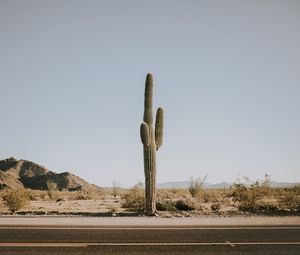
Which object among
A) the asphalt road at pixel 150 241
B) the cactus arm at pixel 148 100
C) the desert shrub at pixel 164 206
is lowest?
the asphalt road at pixel 150 241

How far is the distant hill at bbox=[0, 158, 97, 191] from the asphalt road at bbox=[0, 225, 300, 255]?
53.8 metres

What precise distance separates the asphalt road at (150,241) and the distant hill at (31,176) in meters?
53.8

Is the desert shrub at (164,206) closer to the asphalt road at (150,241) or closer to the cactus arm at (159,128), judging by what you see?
the cactus arm at (159,128)

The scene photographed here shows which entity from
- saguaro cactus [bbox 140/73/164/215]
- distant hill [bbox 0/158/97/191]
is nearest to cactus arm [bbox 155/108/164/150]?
saguaro cactus [bbox 140/73/164/215]

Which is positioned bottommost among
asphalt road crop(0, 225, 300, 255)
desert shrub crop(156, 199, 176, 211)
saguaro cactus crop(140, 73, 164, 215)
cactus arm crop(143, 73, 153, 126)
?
→ asphalt road crop(0, 225, 300, 255)

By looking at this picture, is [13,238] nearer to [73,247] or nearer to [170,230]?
[73,247]

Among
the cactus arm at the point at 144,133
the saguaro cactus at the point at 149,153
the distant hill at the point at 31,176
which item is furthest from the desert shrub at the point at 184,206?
the distant hill at the point at 31,176

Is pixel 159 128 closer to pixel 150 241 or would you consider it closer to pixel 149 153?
pixel 149 153

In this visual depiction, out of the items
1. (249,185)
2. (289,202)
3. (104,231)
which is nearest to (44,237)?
(104,231)

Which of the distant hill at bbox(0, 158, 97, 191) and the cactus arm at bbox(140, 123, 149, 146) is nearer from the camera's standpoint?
the cactus arm at bbox(140, 123, 149, 146)

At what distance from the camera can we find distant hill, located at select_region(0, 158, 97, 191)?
63.4 m

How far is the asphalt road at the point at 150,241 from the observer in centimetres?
727

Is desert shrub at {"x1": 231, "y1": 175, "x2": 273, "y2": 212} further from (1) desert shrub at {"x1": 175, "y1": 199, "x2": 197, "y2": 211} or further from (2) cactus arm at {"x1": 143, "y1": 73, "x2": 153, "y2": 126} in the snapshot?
(2) cactus arm at {"x1": 143, "y1": 73, "x2": 153, "y2": 126}

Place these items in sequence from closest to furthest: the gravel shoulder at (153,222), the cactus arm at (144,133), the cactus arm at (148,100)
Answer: the gravel shoulder at (153,222) < the cactus arm at (144,133) < the cactus arm at (148,100)
